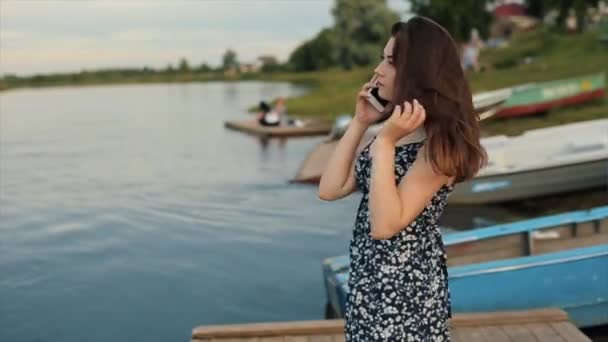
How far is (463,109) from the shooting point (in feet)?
8.23

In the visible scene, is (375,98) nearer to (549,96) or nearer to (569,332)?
(569,332)

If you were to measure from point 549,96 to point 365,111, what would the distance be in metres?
19.7

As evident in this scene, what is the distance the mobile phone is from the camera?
2.71 meters

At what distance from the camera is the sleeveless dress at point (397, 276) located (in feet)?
8.70

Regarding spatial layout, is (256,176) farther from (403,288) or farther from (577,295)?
(403,288)

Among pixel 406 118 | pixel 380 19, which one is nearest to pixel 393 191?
pixel 406 118

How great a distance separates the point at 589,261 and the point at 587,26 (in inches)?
2254

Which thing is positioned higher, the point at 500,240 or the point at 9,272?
the point at 500,240

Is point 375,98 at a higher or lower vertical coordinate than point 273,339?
higher

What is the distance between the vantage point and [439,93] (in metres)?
2.48

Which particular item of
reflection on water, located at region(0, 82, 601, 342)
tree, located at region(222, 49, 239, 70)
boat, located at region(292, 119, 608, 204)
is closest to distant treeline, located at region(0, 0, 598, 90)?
reflection on water, located at region(0, 82, 601, 342)

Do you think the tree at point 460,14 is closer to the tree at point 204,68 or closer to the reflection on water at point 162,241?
the reflection on water at point 162,241

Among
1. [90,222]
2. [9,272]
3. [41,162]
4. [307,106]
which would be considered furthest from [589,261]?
[307,106]

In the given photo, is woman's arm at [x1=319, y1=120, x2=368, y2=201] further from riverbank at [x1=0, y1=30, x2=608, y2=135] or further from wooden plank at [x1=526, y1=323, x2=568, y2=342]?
riverbank at [x1=0, y1=30, x2=608, y2=135]
